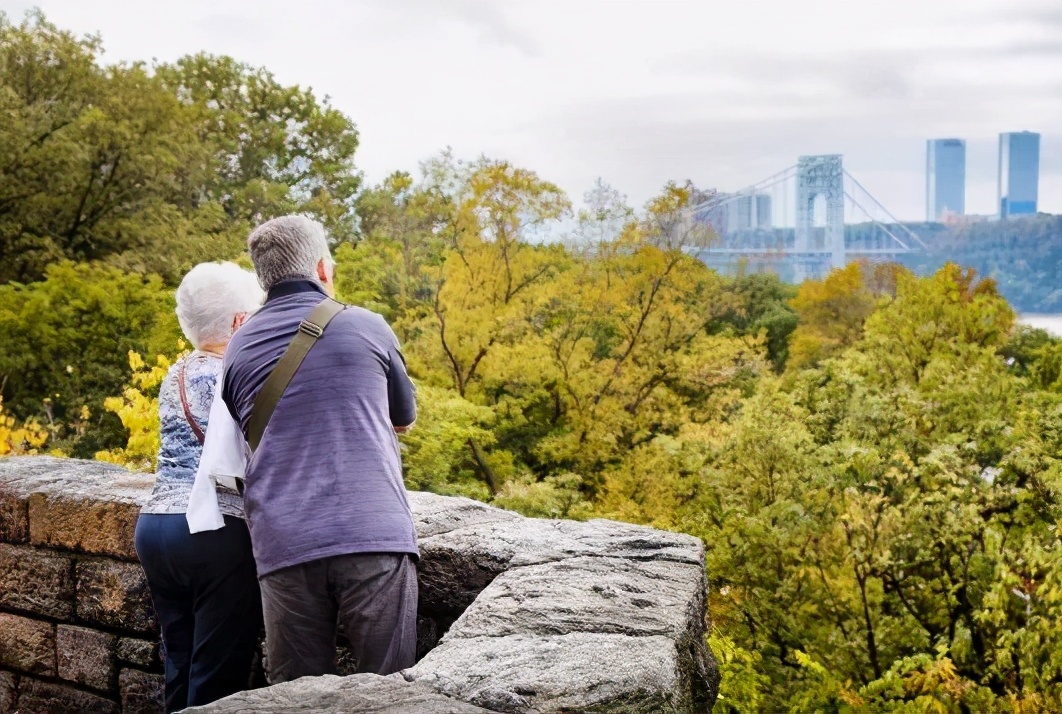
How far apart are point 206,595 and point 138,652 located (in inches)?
26.3

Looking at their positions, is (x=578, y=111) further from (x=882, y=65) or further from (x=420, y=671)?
(x=420, y=671)

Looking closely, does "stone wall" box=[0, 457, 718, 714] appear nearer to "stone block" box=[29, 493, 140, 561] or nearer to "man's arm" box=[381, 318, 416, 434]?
"stone block" box=[29, 493, 140, 561]

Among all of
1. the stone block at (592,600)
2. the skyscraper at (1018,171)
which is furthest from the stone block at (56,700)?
the skyscraper at (1018,171)

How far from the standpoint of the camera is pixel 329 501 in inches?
75.9

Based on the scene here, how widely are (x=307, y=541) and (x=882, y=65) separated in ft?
357

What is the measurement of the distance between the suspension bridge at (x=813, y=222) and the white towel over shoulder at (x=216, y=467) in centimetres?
4704

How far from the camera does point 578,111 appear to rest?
87.7 metres

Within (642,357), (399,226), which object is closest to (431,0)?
(399,226)

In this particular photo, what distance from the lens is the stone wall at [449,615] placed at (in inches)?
62.9

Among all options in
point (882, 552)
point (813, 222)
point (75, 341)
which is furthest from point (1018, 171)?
point (882, 552)

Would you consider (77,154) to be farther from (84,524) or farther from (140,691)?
(140,691)

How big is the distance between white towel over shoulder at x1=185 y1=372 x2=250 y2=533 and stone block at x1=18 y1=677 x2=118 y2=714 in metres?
1.00

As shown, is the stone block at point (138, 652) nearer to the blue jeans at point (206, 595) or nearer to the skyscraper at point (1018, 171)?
the blue jeans at point (206, 595)

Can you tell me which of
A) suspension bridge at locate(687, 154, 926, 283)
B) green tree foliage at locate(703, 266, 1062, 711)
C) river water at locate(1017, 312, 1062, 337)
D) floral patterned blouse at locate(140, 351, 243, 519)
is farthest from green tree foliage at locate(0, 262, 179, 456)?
suspension bridge at locate(687, 154, 926, 283)
